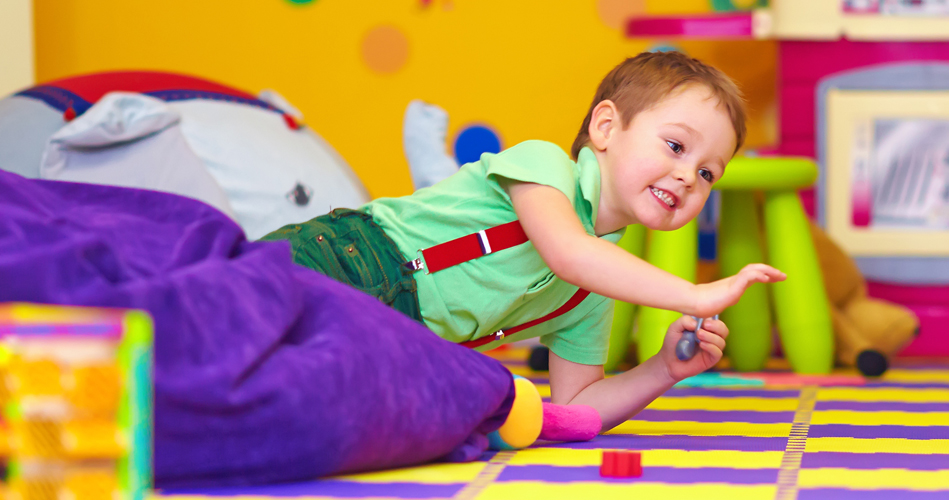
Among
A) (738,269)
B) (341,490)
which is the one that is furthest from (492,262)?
(738,269)

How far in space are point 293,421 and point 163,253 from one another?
0.53 ft

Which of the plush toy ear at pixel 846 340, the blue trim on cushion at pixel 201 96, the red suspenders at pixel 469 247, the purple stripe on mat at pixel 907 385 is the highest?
the blue trim on cushion at pixel 201 96

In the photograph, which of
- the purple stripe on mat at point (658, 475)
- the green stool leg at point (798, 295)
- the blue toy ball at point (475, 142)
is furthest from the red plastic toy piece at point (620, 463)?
the blue toy ball at point (475, 142)

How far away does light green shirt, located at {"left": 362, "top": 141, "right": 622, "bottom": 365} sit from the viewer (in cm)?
99

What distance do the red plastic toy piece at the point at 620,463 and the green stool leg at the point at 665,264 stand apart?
80 cm

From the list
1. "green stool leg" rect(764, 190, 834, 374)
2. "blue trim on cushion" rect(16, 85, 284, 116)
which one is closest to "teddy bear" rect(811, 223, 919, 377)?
"green stool leg" rect(764, 190, 834, 374)

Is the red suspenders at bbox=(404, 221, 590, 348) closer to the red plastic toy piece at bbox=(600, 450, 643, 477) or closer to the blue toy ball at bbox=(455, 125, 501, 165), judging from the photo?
the red plastic toy piece at bbox=(600, 450, 643, 477)

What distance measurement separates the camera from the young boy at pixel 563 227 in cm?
94

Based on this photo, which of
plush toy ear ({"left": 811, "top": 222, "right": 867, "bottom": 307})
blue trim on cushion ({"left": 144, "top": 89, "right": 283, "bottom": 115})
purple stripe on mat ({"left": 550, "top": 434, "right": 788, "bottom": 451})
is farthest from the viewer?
plush toy ear ({"left": 811, "top": 222, "right": 867, "bottom": 307})

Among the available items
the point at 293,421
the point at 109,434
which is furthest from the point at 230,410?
the point at 109,434

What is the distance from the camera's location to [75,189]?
2.67 ft

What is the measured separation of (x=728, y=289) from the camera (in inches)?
A: 30.6

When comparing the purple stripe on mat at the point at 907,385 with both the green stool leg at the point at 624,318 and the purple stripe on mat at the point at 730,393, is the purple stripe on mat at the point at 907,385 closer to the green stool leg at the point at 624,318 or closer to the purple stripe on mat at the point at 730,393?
the purple stripe on mat at the point at 730,393

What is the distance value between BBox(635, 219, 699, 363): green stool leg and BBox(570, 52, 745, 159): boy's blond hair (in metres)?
0.54
